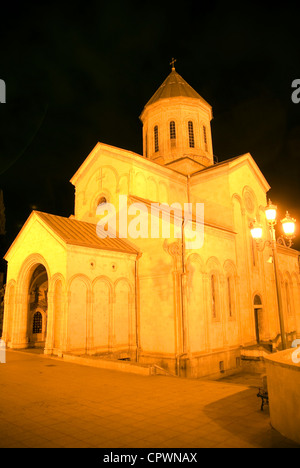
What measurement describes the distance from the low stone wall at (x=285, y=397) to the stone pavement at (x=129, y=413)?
0.18 metres

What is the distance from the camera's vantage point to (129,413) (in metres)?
6.09

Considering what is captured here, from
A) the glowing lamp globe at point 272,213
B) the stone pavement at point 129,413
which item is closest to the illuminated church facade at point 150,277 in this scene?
the glowing lamp globe at point 272,213

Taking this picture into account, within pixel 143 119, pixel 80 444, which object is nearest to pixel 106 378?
pixel 80 444

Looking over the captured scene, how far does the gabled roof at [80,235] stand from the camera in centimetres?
1472

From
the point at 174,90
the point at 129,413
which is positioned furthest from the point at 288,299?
the point at 129,413

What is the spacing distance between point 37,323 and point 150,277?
24.5 feet

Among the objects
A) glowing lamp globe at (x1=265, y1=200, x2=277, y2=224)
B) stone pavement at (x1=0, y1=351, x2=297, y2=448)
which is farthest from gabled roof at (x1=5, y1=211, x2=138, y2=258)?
glowing lamp globe at (x1=265, y1=200, x2=277, y2=224)

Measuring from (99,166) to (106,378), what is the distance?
1400 centimetres

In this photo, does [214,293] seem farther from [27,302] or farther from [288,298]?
[288,298]

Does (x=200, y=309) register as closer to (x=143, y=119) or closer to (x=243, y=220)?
(x=243, y=220)

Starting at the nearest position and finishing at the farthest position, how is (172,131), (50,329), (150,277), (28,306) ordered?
(50,329), (150,277), (28,306), (172,131)

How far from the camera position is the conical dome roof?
25172 millimetres

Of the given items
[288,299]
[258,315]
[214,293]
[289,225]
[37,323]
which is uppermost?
[289,225]

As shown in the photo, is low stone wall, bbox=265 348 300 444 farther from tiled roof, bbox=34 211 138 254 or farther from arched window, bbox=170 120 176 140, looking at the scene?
arched window, bbox=170 120 176 140
